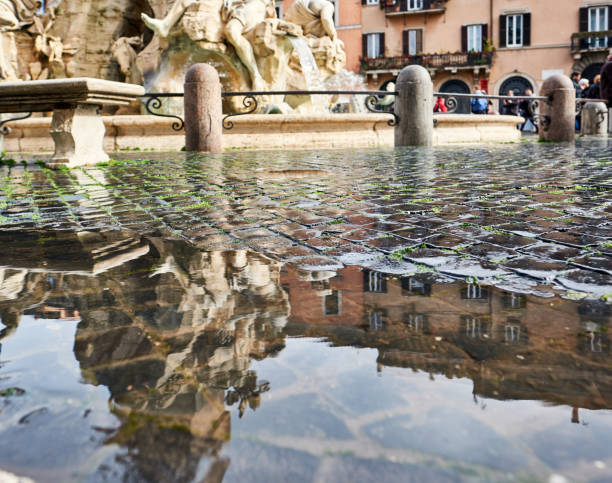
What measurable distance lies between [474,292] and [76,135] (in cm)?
698

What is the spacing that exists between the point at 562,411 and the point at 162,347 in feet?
3.09

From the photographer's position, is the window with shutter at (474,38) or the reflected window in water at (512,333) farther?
the window with shutter at (474,38)

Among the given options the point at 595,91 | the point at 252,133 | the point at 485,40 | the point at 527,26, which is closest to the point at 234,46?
the point at 252,133

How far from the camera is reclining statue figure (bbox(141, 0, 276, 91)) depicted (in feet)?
43.1

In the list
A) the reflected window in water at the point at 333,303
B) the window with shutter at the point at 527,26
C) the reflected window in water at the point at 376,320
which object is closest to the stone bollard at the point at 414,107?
the reflected window in water at the point at 333,303

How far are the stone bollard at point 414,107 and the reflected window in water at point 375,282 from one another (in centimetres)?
980

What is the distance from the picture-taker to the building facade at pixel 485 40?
124 feet

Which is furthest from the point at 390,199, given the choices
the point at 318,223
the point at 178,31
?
the point at 178,31

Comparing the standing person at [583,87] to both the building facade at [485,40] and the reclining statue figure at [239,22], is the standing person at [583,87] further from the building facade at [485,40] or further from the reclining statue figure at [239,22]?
the building facade at [485,40]

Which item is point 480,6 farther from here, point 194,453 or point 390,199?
point 194,453

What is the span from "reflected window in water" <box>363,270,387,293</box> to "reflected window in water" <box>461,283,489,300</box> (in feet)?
0.85

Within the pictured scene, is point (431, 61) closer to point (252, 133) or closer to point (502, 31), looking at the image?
point (502, 31)

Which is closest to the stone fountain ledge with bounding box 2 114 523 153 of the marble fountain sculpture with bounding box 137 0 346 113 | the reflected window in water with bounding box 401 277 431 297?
the marble fountain sculpture with bounding box 137 0 346 113

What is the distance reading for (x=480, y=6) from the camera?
39.4m
